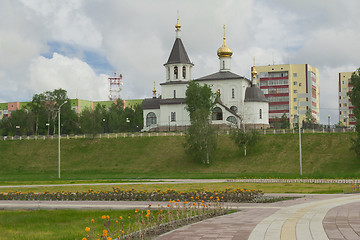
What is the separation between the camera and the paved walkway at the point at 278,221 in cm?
1185

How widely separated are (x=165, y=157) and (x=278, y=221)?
152 ft

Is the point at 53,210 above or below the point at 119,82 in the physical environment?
below

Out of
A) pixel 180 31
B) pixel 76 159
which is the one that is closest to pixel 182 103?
pixel 180 31

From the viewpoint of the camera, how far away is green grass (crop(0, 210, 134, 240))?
1317 centimetres

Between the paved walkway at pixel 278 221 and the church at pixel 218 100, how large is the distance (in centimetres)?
5795

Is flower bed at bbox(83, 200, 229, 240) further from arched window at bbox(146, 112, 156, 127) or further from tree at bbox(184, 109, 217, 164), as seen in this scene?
arched window at bbox(146, 112, 156, 127)

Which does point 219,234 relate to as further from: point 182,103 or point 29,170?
point 182,103

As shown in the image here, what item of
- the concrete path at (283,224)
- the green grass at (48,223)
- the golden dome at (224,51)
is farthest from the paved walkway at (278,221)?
the golden dome at (224,51)

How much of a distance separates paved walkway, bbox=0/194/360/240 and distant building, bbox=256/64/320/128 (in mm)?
96497

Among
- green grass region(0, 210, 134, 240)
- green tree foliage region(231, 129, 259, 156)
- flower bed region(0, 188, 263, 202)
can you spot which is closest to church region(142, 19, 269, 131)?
green tree foliage region(231, 129, 259, 156)

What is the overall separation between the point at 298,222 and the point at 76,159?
51.5m

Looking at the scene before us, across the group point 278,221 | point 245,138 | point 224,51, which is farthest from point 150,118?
point 278,221

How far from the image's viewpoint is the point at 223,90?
81438mm

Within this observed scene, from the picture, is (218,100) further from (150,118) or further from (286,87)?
(286,87)
